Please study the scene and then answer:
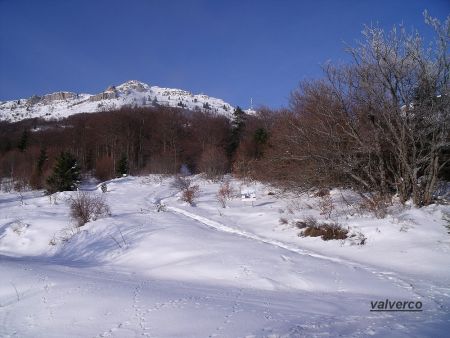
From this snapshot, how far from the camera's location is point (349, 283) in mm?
7250

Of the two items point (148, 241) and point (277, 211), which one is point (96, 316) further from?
point (277, 211)

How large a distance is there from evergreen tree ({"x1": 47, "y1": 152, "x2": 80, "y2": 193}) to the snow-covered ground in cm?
1704

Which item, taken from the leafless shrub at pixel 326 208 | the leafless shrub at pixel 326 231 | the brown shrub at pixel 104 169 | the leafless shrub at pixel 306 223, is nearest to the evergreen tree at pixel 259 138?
the brown shrub at pixel 104 169

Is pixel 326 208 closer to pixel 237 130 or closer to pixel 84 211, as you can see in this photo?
pixel 84 211

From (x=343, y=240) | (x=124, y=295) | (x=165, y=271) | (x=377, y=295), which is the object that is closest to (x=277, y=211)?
(x=343, y=240)

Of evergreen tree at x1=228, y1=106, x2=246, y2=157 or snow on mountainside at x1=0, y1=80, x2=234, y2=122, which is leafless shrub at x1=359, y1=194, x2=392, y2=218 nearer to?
evergreen tree at x1=228, y1=106, x2=246, y2=157

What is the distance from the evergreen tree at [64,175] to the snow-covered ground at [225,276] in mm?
17040

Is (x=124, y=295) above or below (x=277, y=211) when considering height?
below

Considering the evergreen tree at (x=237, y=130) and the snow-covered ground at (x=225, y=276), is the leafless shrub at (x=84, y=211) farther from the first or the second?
the evergreen tree at (x=237, y=130)

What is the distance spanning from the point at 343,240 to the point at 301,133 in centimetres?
693

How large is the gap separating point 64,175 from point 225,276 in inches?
1118

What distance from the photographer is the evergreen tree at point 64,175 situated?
105 ft

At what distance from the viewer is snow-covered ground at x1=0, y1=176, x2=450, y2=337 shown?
16.3 ft

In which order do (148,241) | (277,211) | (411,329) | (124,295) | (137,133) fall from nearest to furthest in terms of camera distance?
(411,329) < (124,295) < (148,241) < (277,211) < (137,133)
